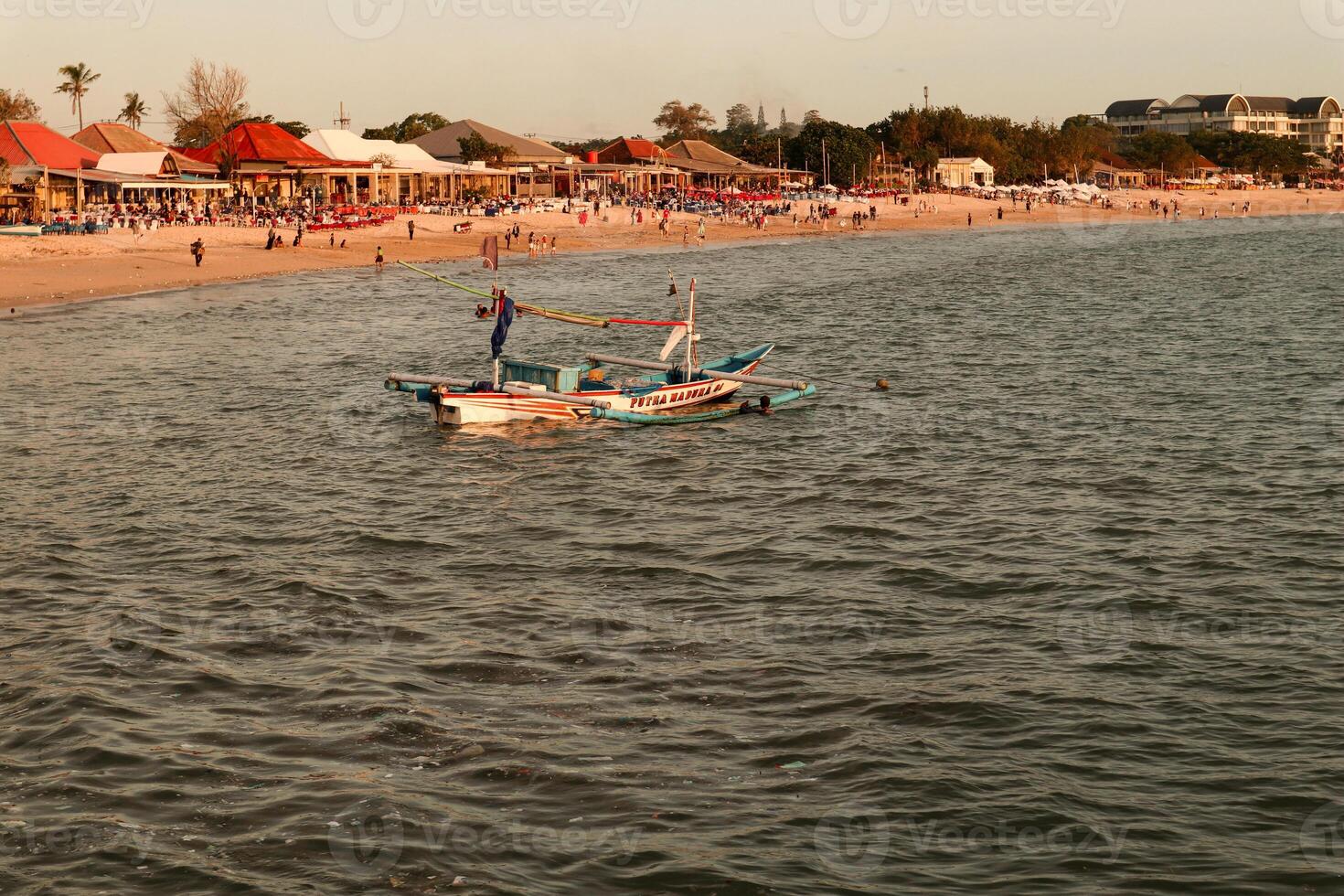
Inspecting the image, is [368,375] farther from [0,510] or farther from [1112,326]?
[1112,326]

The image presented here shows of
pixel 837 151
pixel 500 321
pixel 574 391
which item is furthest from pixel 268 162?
pixel 837 151

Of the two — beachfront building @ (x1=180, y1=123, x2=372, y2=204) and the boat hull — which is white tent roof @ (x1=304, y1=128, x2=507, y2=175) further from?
the boat hull

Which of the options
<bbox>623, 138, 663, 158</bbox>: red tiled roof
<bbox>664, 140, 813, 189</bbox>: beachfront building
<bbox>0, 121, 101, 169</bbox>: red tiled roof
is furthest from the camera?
<bbox>664, 140, 813, 189</bbox>: beachfront building

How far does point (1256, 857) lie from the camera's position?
1109 cm

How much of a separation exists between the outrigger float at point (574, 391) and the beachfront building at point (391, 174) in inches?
2371

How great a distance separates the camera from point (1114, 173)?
187125 millimetres

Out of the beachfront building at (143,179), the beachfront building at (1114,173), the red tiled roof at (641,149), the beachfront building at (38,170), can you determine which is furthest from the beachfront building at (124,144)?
the beachfront building at (1114,173)

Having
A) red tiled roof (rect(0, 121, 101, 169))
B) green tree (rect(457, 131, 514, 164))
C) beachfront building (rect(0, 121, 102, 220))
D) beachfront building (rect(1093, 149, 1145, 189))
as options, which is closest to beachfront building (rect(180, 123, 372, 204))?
beachfront building (rect(0, 121, 102, 220))

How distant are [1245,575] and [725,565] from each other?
7211mm

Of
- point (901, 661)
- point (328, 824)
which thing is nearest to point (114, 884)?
point (328, 824)

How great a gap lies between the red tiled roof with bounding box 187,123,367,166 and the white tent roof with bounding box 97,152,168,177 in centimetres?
776

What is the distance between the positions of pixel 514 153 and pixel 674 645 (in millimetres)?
97997

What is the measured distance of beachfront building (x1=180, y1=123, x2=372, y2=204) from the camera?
83438 millimetres

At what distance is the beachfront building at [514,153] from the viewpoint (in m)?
109
